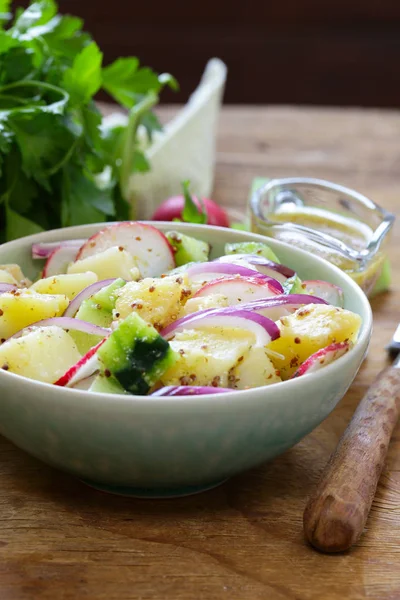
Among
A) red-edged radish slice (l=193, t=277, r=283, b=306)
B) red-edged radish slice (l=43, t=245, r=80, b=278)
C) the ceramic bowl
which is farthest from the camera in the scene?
red-edged radish slice (l=43, t=245, r=80, b=278)

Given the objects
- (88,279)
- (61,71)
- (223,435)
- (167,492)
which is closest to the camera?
(223,435)

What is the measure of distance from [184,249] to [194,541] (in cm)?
61

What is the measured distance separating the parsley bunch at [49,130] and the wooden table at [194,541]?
0.70m

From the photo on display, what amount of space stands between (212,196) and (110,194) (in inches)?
23.5

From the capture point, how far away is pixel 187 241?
163 cm

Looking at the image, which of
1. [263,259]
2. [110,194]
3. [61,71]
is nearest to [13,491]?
[263,259]

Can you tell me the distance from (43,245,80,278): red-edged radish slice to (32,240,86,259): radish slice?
14 mm

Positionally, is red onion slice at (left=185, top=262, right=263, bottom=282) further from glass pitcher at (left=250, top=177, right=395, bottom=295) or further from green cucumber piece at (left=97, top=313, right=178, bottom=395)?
glass pitcher at (left=250, top=177, right=395, bottom=295)

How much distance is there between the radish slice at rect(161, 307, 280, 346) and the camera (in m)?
1.25

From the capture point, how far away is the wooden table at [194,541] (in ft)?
3.68

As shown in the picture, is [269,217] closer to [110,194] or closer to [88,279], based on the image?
[110,194]

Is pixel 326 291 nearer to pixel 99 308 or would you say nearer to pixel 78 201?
pixel 99 308

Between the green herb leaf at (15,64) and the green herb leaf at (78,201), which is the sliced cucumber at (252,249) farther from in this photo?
the green herb leaf at (15,64)

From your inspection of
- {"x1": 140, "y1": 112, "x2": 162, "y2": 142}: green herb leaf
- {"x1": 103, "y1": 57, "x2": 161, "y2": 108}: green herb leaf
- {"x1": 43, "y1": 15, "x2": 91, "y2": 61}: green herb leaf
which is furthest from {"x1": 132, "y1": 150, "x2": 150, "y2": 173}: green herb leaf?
{"x1": 43, "y1": 15, "x2": 91, "y2": 61}: green herb leaf
